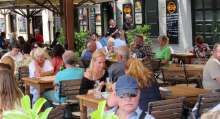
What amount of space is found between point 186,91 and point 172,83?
10.7 feet

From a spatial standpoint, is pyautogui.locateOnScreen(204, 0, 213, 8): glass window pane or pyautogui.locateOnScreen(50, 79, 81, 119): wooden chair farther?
pyautogui.locateOnScreen(204, 0, 213, 8): glass window pane

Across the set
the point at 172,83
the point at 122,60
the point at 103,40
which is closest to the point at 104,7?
the point at 103,40

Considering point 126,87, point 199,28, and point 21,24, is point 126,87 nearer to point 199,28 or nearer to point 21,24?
point 199,28

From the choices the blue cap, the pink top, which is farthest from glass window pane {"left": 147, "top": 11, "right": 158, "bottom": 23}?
the blue cap

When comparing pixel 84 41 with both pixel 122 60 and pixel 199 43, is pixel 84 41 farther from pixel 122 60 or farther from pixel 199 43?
pixel 122 60

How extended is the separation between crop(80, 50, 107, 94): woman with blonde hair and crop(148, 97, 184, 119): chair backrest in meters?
1.38

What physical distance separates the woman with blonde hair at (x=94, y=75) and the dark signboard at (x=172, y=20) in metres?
13.2

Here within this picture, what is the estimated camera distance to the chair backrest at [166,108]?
19.6 feet

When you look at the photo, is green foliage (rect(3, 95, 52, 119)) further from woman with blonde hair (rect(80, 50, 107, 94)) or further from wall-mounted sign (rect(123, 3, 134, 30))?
wall-mounted sign (rect(123, 3, 134, 30))

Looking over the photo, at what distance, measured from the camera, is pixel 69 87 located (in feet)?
27.8

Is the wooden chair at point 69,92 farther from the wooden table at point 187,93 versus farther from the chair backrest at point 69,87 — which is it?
the wooden table at point 187,93

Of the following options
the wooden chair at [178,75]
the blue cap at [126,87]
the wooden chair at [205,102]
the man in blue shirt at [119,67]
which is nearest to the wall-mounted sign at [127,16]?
the wooden chair at [178,75]

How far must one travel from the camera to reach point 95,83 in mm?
7457

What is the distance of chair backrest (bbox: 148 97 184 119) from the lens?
596 cm
